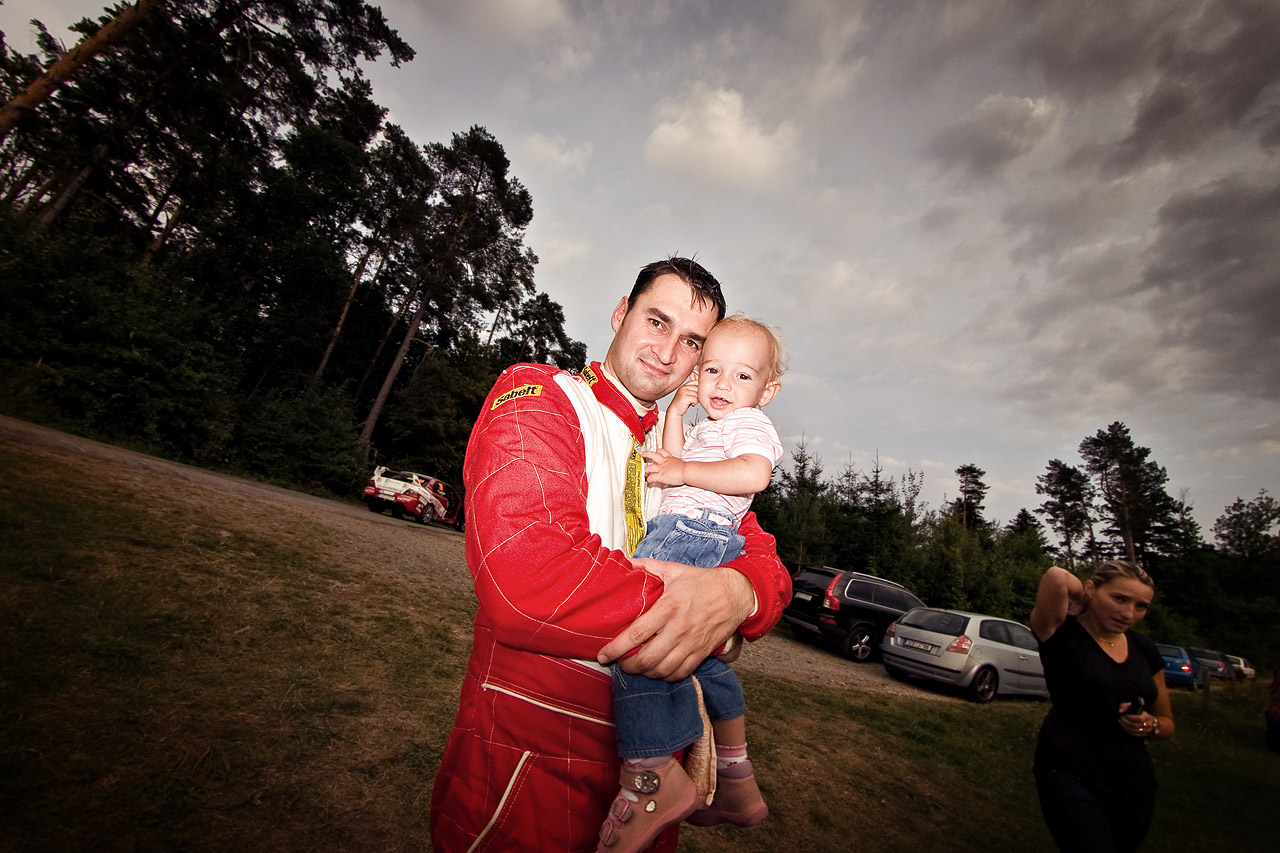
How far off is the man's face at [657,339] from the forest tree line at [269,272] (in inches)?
668

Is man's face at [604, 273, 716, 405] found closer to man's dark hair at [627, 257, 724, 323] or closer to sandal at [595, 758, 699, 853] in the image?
man's dark hair at [627, 257, 724, 323]

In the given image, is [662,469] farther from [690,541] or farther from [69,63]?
[69,63]

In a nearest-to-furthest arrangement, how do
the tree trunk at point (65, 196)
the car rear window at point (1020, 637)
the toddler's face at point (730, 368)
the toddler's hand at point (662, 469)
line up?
the toddler's hand at point (662, 469), the toddler's face at point (730, 368), the car rear window at point (1020, 637), the tree trunk at point (65, 196)

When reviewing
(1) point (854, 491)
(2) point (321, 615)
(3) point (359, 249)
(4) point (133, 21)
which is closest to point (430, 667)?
(2) point (321, 615)

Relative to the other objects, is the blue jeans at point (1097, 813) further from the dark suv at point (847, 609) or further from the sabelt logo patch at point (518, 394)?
the dark suv at point (847, 609)

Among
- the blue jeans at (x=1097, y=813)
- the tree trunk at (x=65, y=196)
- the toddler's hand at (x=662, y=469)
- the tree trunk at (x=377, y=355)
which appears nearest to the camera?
the toddler's hand at (x=662, y=469)

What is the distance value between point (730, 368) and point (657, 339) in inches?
20.1

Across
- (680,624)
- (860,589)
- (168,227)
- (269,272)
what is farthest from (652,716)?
(168,227)

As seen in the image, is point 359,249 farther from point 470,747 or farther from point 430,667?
point 470,747

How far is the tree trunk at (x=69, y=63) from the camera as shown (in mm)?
10555

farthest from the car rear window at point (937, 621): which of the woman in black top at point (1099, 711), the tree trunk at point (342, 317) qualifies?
the tree trunk at point (342, 317)

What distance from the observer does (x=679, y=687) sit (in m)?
1.58

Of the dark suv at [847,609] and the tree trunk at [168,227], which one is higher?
the tree trunk at [168,227]

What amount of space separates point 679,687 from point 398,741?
3.32 meters
